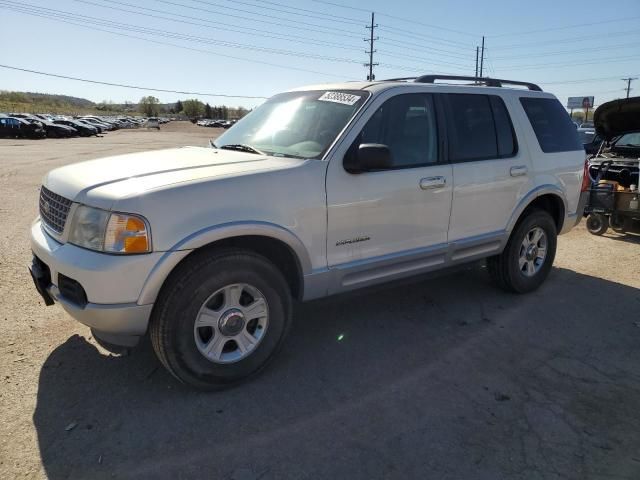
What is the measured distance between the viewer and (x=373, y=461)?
8.50 ft

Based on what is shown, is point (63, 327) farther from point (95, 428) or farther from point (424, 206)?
point (424, 206)

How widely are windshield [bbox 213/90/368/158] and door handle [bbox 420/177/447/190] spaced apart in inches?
30.6

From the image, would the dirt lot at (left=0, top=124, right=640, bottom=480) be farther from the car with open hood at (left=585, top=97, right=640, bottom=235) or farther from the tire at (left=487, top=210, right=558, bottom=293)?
the car with open hood at (left=585, top=97, right=640, bottom=235)

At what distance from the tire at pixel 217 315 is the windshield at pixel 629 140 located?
9225mm

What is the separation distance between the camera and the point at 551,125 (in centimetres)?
509

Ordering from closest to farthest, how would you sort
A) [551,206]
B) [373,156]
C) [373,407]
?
[373,407]
[373,156]
[551,206]

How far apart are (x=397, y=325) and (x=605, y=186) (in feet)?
18.1

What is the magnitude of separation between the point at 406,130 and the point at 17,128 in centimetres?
4133

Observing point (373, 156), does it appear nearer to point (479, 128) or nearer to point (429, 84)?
point (429, 84)

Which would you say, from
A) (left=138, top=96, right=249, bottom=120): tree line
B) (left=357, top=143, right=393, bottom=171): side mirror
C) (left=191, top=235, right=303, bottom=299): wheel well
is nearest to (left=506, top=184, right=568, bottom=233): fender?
(left=357, top=143, right=393, bottom=171): side mirror

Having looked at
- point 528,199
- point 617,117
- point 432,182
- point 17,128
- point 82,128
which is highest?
point 82,128

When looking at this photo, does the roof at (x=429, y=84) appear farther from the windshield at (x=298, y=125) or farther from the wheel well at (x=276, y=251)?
the wheel well at (x=276, y=251)

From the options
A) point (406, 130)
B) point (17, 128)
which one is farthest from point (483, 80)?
point (17, 128)

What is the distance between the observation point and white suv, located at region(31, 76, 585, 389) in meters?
2.84
